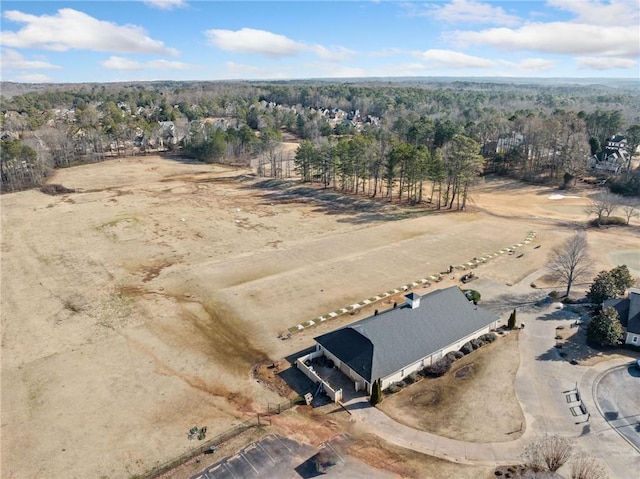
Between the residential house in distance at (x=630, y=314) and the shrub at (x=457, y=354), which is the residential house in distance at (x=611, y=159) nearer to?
the residential house in distance at (x=630, y=314)

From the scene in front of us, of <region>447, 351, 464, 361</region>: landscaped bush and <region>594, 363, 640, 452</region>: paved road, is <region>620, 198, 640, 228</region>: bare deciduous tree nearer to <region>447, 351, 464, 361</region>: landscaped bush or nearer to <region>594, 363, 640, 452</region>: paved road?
<region>594, 363, 640, 452</region>: paved road

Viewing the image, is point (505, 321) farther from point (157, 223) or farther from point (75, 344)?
point (157, 223)

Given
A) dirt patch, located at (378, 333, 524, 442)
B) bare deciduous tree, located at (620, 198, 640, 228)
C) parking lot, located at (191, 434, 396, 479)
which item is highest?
bare deciduous tree, located at (620, 198, 640, 228)

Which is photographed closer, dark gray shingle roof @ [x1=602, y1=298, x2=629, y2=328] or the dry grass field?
the dry grass field

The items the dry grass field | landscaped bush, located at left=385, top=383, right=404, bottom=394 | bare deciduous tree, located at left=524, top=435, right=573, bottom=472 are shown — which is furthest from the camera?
landscaped bush, located at left=385, top=383, right=404, bottom=394

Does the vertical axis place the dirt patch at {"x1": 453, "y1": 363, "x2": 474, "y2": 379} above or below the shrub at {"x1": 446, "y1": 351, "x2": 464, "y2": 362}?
below

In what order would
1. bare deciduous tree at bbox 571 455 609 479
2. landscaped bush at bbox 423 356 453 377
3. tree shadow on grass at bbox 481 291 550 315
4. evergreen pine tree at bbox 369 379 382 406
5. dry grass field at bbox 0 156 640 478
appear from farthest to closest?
tree shadow on grass at bbox 481 291 550 315, landscaped bush at bbox 423 356 453 377, evergreen pine tree at bbox 369 379 382 406, dry grass field at bbox 0 156 640 478, bare deciduous tree at bbox 571 455 609 479

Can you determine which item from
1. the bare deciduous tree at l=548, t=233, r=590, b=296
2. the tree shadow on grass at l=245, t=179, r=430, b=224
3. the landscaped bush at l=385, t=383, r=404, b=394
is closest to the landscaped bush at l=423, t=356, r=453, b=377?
the landscaped bush at l=385, t=383, r=404, b=394

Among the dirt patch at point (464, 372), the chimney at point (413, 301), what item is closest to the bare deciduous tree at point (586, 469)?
the dirt patch at point (464, 372)
